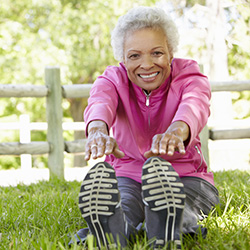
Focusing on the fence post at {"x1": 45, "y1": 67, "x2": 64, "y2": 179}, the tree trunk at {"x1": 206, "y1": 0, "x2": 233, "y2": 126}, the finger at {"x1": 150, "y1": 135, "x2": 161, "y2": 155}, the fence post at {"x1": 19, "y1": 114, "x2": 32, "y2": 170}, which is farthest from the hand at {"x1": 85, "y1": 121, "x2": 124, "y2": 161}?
the tree trunk at {"x1": 206, "y1": 0, "x2": 233, "y2": 126}

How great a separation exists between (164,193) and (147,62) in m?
0.94

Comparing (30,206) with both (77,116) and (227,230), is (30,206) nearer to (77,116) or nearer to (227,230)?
(227,230)

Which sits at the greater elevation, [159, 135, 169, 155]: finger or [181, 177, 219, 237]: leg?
[159, 135, 169, 155]: finger

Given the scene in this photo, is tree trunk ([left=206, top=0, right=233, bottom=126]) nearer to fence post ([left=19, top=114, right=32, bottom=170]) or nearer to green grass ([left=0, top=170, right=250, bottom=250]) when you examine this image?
fence post ([left=19, top=114, right=32, bottom=170])

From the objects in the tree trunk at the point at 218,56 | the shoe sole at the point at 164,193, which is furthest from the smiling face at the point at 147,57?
the tree trunk at the point at 218,56

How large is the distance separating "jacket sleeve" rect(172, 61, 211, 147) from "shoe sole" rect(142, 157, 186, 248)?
1.20 feet

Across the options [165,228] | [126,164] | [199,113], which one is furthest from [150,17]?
[165,228]

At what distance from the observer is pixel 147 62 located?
2521 mm

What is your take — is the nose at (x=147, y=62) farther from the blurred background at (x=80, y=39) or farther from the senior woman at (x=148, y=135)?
the blurred background at (x=80, y=39)

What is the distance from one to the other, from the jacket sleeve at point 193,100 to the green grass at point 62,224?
49 cm

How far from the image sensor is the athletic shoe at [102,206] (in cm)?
195

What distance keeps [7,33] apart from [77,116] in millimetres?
3759

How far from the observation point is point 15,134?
16000mm

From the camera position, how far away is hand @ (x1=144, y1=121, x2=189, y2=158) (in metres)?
1.96
